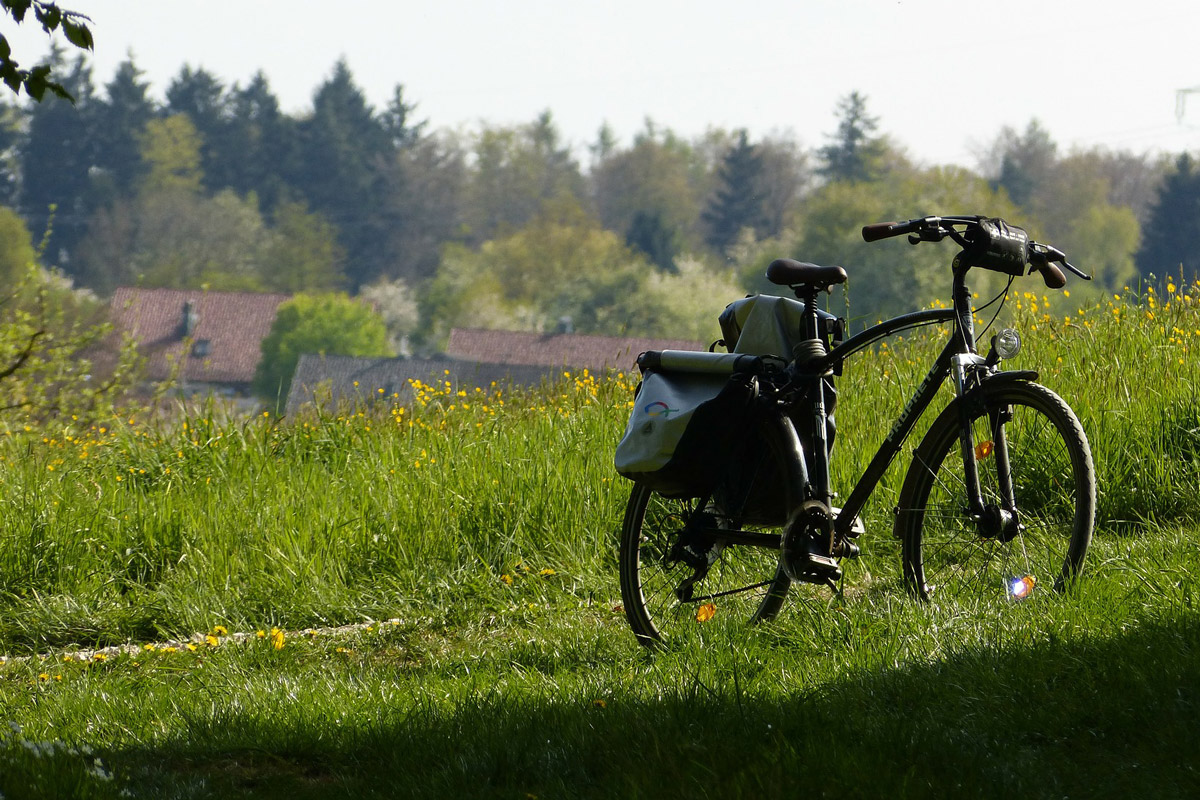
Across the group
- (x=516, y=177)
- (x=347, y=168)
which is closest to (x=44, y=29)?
(x=347, y=168)

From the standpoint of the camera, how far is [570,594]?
5.69 meters

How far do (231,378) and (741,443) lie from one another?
77871mm

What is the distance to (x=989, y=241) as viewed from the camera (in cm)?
391

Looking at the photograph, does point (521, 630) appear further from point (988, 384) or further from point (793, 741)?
point (793, 741)

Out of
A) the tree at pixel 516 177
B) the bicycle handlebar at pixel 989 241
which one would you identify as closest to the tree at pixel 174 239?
the tree at pixel 516 177

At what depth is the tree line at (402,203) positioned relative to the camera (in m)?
90.1

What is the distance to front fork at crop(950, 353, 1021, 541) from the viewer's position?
394 cm

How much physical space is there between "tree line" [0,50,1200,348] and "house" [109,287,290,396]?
33.2 ft

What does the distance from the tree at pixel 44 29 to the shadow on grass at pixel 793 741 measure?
198cm

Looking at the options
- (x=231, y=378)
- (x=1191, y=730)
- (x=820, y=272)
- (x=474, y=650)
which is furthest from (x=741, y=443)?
(x=231, y=378)

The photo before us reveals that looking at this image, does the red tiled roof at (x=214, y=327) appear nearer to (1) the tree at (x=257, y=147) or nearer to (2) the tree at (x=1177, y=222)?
(1) the tree at (x=257, y=147)

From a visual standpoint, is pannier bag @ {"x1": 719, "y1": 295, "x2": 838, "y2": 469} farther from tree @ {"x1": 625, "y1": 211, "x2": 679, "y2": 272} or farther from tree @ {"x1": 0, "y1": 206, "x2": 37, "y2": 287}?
tree @ {"x1": 625, "y1": 211, "x2": 679, "y2": 272}

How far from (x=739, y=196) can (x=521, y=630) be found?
92109mm

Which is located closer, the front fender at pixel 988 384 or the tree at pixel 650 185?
the front fender at pixel 988 384
